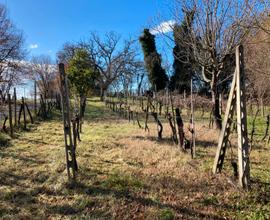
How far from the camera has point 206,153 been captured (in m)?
6.11

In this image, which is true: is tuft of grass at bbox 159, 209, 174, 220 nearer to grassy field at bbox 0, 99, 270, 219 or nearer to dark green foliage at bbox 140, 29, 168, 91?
grassy field at bbox 0, 99, 270, 219

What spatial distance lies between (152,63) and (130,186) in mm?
23260

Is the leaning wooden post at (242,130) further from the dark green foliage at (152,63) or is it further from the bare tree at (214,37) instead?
the dark green foliage at (152,63)

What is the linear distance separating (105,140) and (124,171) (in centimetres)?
296

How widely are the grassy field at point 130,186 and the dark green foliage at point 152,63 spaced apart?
2065 cm

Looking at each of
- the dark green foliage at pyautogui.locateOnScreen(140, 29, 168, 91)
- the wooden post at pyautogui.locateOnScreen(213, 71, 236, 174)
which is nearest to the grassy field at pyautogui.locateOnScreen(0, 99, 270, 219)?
the wooden post at pyautogui.locateOnScreen(213, 71, 236, 174)

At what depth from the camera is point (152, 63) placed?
26.6 m

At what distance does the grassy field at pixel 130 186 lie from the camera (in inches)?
138

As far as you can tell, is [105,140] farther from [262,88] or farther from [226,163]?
[262,88]

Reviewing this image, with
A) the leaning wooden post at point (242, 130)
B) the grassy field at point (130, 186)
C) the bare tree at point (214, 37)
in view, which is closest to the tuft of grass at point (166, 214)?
the grassy field at point (130, 186)

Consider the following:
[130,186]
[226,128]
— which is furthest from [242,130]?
[130,186]

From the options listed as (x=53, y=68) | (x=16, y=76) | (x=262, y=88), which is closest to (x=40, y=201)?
(x=262, y=88)

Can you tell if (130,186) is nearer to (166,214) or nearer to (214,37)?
(166,214)

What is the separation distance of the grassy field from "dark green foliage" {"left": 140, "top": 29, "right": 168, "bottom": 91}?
67.8 feet
